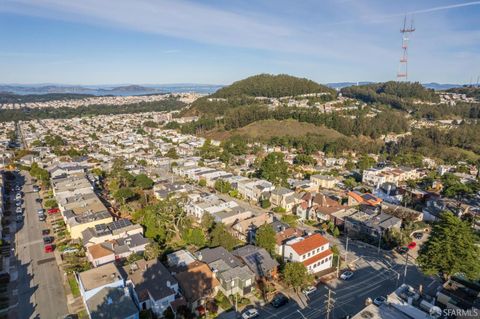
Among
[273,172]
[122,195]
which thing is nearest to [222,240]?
[122,195]

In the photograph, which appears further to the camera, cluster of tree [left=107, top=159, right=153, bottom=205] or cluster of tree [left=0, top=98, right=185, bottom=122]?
cluster of tree [left=0, top=98, right=185, bottom=122]

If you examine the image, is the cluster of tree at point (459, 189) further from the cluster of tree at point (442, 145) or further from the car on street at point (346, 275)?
the cluster of tree at point (442, 145)

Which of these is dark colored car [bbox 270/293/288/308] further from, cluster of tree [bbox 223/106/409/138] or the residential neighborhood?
cluster of tree [bbox 223/106/409/138]

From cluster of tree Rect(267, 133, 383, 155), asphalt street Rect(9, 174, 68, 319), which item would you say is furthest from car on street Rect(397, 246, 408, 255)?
cluster of tree Rect(267, 133, 383, 155)

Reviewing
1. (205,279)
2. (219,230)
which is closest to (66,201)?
(219,230)

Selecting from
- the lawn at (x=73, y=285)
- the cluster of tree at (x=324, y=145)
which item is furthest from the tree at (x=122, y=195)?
the cluster of tree at (x=324, y=145)
